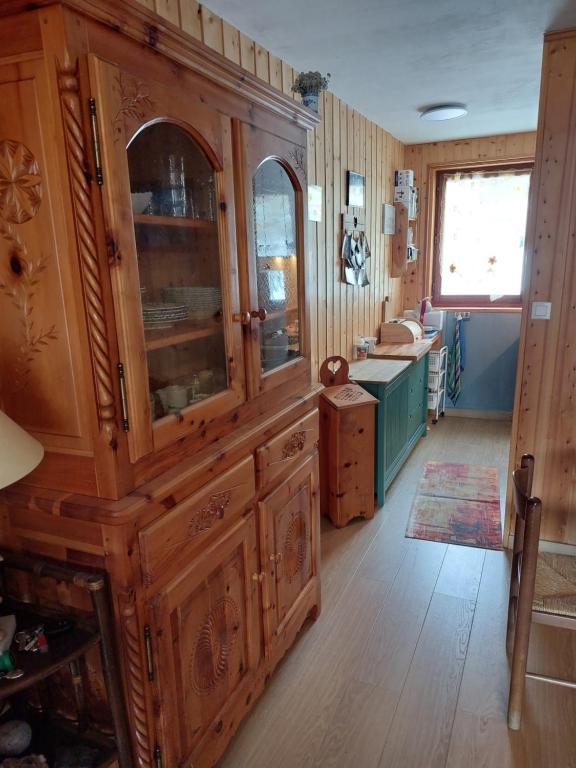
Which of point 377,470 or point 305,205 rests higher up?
point 305,205

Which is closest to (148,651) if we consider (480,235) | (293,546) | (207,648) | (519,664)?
(207,648)

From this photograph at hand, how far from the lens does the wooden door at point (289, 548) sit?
1.80m

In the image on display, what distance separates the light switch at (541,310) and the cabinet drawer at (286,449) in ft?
4.20

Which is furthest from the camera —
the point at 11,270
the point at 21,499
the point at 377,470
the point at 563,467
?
the point at 377,470

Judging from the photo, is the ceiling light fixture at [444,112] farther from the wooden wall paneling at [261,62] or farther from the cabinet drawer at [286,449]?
the cabinet drawer at [286,449]

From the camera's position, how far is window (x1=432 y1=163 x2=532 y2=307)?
486 centimetres

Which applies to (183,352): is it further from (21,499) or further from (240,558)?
(240,558)

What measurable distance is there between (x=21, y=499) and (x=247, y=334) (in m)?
0.73

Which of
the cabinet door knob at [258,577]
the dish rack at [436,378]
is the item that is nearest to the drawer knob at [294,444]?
the cabinet door knob at [258,577]

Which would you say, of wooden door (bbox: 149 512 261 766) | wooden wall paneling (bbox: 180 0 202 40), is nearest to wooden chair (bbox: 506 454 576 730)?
wooden door (bbox: 149 512 261 766)

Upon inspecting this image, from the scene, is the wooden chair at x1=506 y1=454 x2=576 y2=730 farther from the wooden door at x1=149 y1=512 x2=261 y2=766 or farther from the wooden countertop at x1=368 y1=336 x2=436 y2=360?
the wooden countertop at x1=368 y1=336 x2=436 y2=360

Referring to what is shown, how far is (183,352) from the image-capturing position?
4.60ft

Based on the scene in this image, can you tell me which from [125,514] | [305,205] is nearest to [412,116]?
[305,205]

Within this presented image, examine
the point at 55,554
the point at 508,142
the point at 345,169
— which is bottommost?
the point at 55,554
